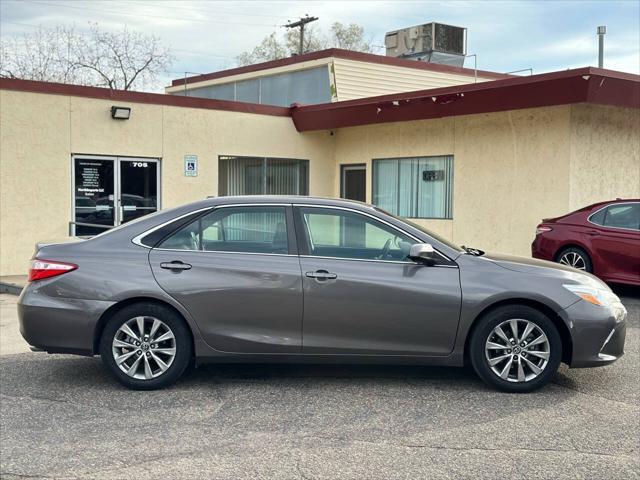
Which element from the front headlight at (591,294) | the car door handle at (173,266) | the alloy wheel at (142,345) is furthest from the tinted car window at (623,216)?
the alloy wheel at (142,345)

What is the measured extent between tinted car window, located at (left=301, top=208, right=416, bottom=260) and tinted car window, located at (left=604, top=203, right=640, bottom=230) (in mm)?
6319

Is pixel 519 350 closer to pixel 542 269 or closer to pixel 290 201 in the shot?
pixel 542 269

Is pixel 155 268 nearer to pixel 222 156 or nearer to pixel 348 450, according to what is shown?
pixel 348 450

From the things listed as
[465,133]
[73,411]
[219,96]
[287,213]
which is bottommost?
[73,411]

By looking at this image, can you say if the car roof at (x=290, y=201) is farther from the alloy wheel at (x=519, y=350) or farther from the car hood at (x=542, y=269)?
the alloy wheel at (x=519, y=350)

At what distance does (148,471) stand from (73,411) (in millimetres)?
1426

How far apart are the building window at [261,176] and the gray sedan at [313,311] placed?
11.3 meters

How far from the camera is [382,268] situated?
236 inches

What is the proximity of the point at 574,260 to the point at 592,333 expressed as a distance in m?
5.97

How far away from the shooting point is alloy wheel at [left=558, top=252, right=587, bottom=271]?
11.5 metres

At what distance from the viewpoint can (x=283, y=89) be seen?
21.1 m

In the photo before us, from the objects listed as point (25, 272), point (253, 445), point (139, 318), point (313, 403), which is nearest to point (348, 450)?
point (253, 445)

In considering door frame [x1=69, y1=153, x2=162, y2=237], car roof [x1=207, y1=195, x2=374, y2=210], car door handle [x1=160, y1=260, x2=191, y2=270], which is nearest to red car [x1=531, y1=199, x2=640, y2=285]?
car roof [x1=207, y1=195, x2=374, y2=210]

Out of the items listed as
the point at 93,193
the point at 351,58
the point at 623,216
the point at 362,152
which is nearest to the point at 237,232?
the point at 623,216
